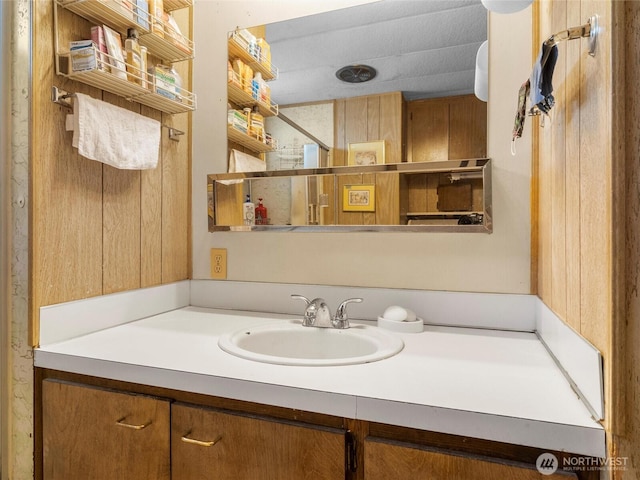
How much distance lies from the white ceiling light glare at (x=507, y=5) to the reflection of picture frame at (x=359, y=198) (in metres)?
0.59

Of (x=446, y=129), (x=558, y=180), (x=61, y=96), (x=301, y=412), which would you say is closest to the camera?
(x=301, y=412)

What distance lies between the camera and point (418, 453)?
686 millimetres

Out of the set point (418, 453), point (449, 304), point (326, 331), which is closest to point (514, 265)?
point (449, 304)

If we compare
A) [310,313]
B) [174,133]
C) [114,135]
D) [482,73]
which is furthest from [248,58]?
[310,313]

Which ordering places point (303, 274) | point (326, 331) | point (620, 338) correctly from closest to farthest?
1. point (620, 338)
2. point (326, 331)
3. point (303, 274)

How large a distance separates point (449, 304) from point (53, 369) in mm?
1137

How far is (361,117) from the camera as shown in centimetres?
133

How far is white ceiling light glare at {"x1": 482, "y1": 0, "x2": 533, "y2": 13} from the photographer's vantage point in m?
0.95

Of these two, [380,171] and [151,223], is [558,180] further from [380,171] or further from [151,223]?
[151,223]

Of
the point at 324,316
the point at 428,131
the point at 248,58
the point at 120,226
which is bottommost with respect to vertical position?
the point at 324,316

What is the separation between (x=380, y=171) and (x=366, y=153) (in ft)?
0.27

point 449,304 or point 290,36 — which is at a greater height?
point 290,36

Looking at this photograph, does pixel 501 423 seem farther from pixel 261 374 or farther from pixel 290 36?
pixel 290 36

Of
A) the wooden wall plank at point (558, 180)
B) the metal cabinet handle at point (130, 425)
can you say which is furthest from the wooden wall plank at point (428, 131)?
the metal cabinet handle at point (130, 425)
